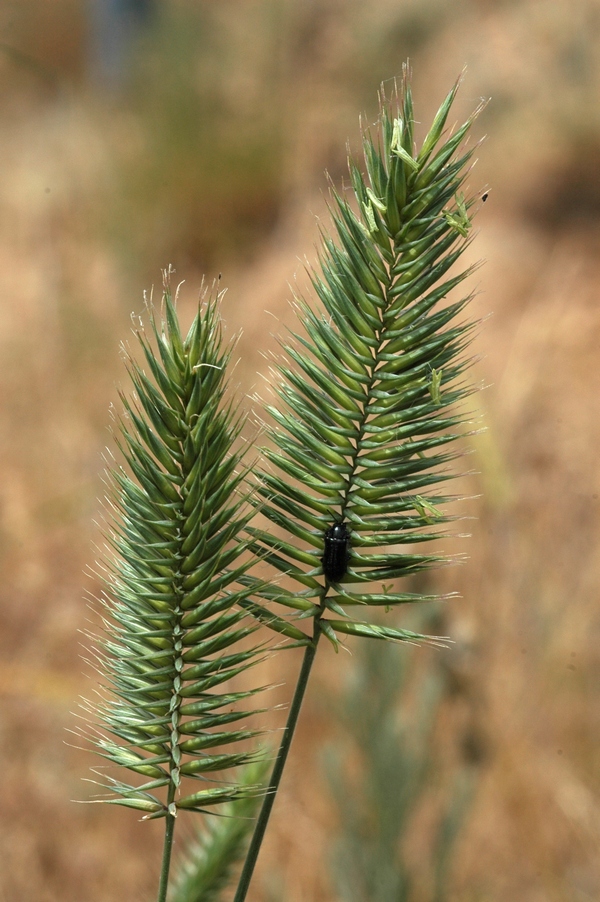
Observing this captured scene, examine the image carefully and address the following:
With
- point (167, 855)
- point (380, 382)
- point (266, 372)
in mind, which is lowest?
point (167, 855)

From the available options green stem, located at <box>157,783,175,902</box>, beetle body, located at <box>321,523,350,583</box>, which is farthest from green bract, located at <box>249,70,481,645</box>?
green stem, located at <box>157,783,175,902</box>

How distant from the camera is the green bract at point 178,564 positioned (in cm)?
112

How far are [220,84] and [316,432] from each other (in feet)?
33.3

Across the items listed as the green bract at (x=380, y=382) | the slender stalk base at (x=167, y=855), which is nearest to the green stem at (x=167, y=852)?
the slender stalk base at (x=167, y=855)

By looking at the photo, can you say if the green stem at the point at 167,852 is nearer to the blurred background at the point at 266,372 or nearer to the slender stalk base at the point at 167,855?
the slender stalk base at the point at 167,855

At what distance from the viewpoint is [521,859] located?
4.43 meters

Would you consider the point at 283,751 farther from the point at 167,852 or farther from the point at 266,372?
the point at 266,372

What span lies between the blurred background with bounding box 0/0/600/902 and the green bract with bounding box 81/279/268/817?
3.1 inches

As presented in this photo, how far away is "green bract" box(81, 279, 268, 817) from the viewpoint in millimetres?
1125

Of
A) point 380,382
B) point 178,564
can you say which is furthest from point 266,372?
point 178,564

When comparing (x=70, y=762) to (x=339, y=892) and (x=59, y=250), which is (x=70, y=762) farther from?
(x=59, y=250)

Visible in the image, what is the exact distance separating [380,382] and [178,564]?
383 millimetres

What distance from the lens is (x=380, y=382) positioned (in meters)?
1.26

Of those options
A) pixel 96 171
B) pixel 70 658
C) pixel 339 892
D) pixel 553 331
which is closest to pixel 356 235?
pixel 339 892
